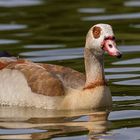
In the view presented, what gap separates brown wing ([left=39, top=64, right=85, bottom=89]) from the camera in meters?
14.5

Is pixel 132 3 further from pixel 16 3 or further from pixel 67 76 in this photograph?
pixel 67 76

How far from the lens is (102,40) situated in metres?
14.2

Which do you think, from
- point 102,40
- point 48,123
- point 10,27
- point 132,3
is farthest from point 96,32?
point 132,3

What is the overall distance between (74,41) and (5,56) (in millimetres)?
4307

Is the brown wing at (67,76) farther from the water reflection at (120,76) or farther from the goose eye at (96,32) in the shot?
the water reflection at (120,76)

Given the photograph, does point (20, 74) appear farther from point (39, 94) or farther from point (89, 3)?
point (89, 3)

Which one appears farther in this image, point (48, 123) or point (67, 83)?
point (67, 83)

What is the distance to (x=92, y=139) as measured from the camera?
1234cm

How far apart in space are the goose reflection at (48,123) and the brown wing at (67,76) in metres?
0.48

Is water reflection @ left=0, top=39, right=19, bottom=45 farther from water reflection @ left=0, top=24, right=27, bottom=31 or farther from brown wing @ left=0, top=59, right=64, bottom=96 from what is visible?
brown wing @ left=0, top=59, right=64, bottom=96

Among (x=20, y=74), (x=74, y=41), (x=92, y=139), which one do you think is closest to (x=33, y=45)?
(x=74, y=41)

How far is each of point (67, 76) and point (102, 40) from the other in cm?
85

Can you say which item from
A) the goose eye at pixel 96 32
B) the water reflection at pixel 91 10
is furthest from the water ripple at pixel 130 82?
the water reflection at pixel 91 10

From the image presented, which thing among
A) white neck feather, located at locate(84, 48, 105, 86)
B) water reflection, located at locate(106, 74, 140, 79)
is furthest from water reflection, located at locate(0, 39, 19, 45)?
white neck feather, located at locate(84, 48, 105, 86)
